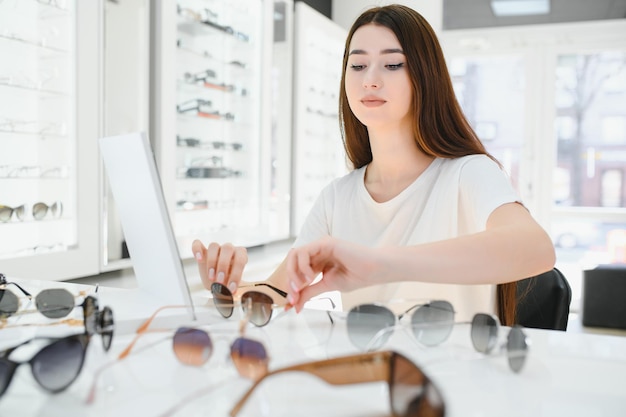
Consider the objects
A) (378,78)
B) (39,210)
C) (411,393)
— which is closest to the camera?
(411,393)

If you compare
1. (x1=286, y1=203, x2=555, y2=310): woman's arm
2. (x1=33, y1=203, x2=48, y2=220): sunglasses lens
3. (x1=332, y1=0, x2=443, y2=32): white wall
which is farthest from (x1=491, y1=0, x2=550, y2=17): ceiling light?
(x1=286, y1=203, x2=555, y2=310): woman's arm

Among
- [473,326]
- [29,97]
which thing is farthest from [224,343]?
[29,97]

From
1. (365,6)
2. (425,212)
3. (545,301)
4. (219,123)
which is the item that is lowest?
(545,301)

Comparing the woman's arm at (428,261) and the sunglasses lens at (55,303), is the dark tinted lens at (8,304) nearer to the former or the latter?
the sunglasses lens at (55,303)

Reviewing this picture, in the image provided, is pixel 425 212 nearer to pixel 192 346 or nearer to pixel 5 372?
pixel 192 346

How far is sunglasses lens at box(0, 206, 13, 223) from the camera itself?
103 inches

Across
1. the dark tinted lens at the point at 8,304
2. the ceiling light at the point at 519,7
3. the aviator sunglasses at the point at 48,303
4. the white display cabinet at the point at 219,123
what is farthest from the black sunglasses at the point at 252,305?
the ceiling light at the point at 519,7

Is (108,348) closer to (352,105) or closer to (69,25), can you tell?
(352,105)

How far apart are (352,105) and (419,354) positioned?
38.8 inches

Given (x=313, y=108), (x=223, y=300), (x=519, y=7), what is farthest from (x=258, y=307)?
(x=519, y=7)

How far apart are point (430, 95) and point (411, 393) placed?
122 cm

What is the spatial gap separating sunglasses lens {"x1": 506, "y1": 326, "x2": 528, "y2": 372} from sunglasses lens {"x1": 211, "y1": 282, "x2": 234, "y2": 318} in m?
0.47

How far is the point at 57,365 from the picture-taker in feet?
2.22

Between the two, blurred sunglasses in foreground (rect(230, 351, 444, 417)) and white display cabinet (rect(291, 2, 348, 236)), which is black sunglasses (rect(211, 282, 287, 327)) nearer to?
blurred sunglasses in foreground (rect(230, 351, 444, 417))
